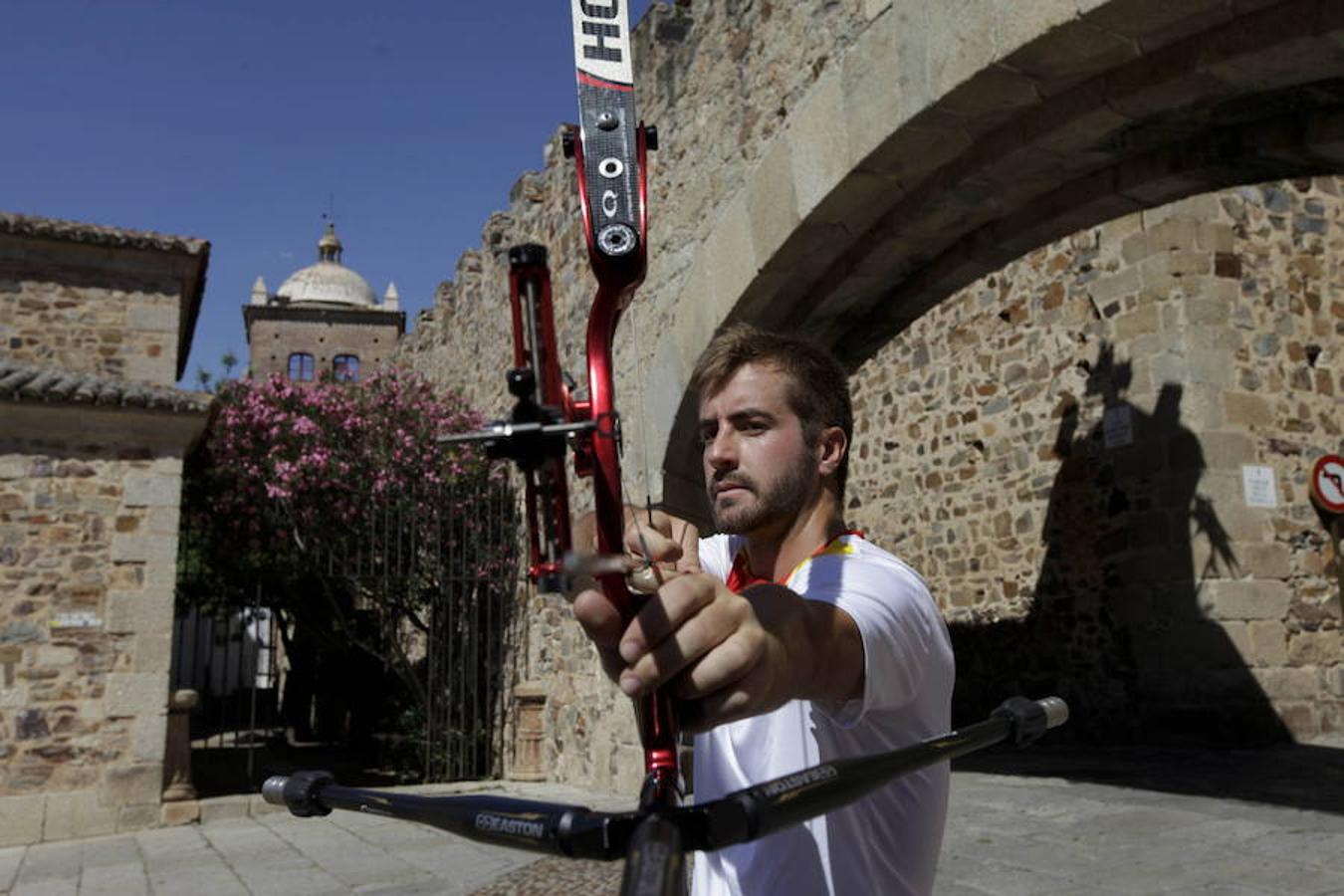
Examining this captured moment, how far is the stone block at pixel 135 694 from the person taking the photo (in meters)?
7.31

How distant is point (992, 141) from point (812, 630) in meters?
3.80

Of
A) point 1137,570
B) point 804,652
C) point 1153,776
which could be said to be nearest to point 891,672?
point 804,652

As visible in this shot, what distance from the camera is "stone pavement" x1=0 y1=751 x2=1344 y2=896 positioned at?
12.3 feet

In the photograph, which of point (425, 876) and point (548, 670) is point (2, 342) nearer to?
point (548, 670)

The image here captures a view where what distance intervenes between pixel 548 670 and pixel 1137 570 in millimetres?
4637

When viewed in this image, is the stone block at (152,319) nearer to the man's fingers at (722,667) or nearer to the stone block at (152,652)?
the stone block at (152,652)

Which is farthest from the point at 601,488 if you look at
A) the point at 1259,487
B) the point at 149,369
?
the point at 149,369

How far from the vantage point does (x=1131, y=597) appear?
7.82 meters

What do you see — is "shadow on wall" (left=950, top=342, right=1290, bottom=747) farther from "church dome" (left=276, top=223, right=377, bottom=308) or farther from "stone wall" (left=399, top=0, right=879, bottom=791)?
"church dome" (left=276, top=223, right=377, bottom=308)

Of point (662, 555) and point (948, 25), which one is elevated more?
point (948, 25)

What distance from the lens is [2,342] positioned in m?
8.76

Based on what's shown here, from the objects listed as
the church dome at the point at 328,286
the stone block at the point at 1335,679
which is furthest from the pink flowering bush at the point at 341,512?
the church dome at the point at 328,286

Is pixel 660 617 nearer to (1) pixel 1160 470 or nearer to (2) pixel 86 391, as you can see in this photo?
(1) pixel 1160 470

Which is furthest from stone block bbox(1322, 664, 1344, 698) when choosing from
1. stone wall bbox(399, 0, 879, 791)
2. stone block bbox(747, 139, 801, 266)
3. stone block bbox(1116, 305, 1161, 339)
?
stone block bbox(747, 139, 801, 266)
